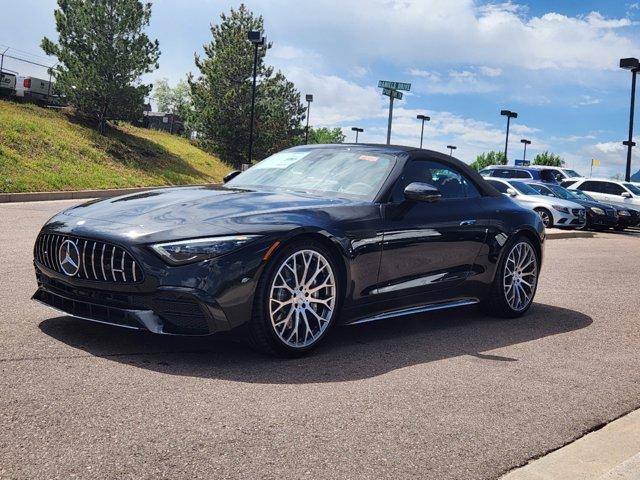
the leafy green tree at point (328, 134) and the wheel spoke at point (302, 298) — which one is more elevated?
the leafy green tree at point (328, 134)

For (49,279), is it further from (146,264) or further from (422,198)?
(422,198)

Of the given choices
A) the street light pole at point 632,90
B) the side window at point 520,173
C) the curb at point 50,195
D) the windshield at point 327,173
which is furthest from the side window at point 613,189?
the windshield at point 327,173

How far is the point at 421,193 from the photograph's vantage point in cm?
534

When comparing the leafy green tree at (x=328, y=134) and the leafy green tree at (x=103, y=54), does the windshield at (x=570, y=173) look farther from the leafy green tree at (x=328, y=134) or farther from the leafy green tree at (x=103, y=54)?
the leafy green tree at (x=328, y=134)

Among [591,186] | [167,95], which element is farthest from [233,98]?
[167,95]

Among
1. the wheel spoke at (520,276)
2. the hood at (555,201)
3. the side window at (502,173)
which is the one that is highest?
the side window at (502,173)

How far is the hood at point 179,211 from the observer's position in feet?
14.4

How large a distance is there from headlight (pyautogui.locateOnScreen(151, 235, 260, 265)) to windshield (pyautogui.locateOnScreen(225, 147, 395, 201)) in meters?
1.30

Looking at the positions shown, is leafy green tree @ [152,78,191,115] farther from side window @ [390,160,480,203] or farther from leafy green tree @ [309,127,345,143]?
side window @ [390,160,480,203]

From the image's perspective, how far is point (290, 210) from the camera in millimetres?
4746

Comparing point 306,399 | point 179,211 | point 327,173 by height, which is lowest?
point 306,399

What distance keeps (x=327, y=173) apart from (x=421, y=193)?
788 millimetres

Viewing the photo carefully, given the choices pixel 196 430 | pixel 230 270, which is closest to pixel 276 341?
pixel 230 270

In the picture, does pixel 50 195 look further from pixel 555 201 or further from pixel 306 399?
pixel 306 399
